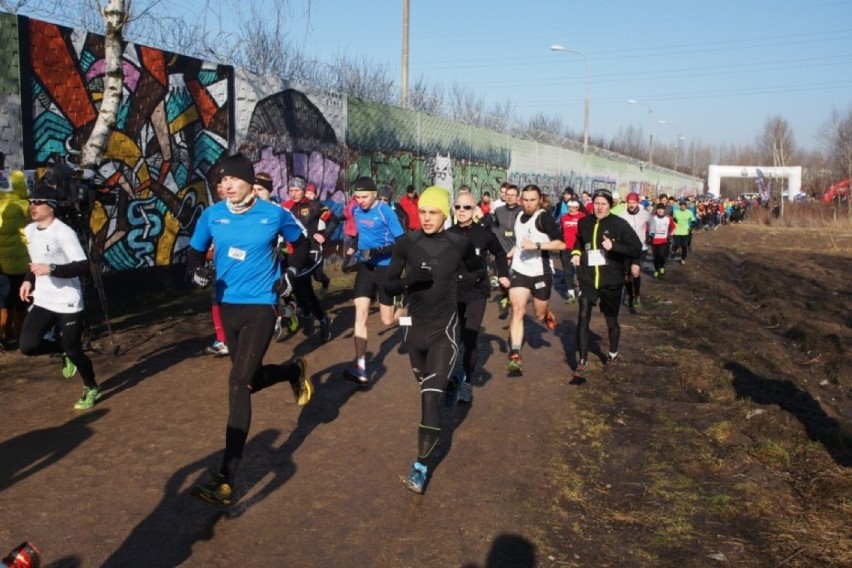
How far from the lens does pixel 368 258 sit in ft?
29.3

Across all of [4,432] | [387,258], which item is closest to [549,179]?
[387,258]

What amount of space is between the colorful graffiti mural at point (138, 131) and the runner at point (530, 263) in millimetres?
6737

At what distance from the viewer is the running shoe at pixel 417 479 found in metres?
5.47

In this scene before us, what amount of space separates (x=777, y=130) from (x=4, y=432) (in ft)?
294

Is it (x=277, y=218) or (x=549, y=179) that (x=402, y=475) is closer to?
(x=277, y=218)

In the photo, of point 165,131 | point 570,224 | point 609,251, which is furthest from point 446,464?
point 165,131

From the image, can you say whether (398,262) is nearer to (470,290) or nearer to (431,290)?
(431,290)

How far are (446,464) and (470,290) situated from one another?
2219mm

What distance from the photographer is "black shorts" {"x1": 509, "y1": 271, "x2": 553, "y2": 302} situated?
9469mm

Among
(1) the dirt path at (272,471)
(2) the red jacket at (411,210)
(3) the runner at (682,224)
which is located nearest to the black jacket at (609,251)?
(1) the dirt path at (272,471)

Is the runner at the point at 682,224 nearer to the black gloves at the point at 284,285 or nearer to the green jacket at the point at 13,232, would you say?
the green jacket at the point at 13,232

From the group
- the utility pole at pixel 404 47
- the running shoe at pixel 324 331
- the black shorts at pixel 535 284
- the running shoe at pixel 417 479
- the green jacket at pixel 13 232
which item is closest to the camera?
the running shoe at pixel 417 479

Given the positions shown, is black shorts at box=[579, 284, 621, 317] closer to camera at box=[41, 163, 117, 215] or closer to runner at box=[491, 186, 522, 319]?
runner at box=[491, 186, 522, 319]

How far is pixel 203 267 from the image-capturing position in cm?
589
